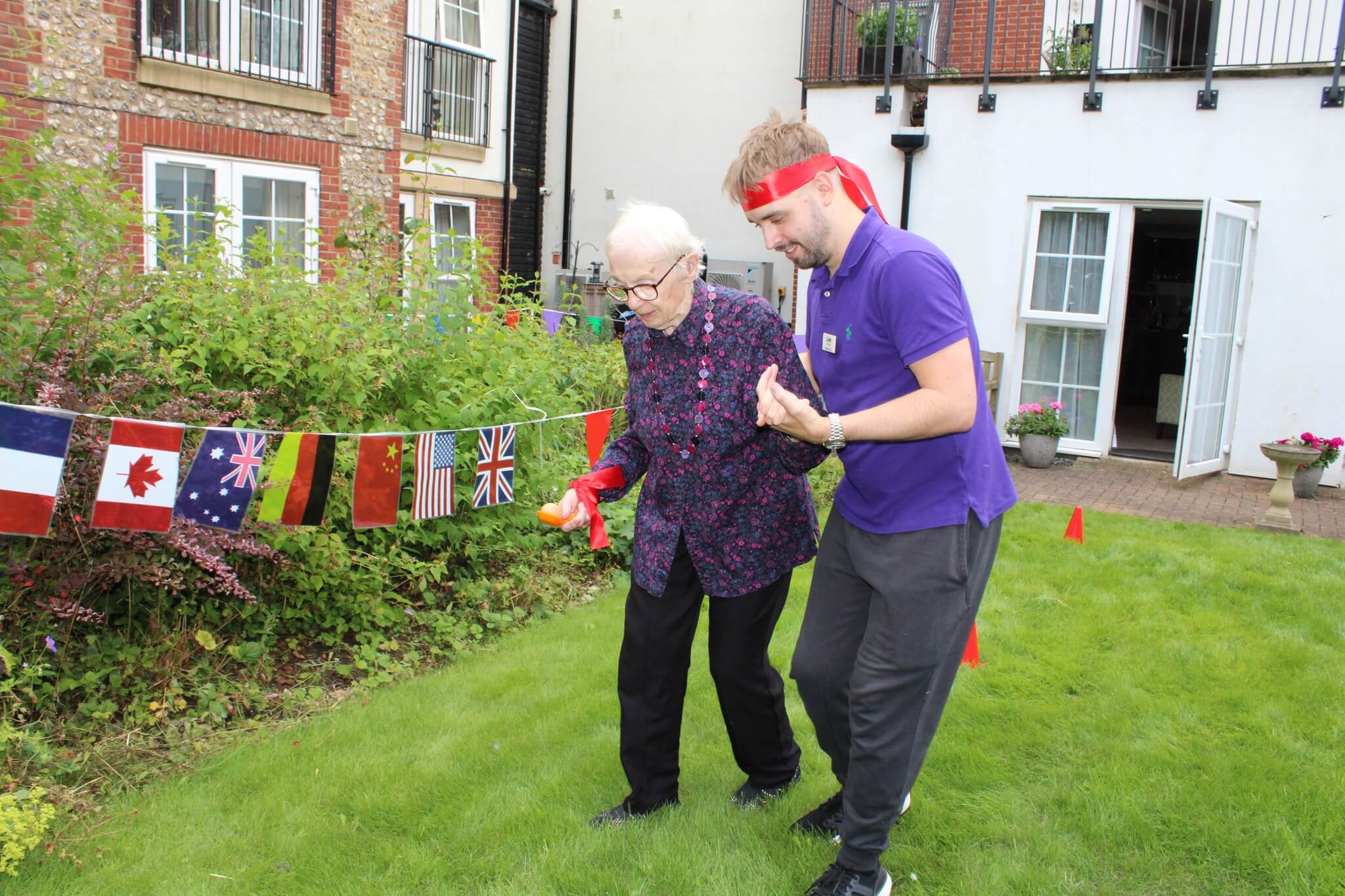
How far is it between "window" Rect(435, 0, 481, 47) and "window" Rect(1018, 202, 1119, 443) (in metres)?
8.80

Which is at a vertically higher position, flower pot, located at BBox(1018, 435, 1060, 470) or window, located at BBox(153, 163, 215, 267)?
window, located at BBox(153, 163, 215, 267)

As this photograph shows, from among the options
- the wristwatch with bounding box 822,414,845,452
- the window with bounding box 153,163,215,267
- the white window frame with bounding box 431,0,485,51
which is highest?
the white window frame with bounding box 431,0,485,51

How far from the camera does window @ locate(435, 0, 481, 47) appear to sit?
14781 mm

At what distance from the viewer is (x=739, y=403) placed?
288 centimetres

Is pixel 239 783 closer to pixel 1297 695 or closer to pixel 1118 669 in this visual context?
pixel 1118 669

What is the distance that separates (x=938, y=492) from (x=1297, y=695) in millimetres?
2521

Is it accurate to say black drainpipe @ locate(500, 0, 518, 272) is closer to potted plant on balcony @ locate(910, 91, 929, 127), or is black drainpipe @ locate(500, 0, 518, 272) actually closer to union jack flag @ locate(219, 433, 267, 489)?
potted plant on balcony @ locate(910, 91, 929, 127)

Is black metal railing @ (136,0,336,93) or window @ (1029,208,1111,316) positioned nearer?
window @ (1029,208,1111,316)

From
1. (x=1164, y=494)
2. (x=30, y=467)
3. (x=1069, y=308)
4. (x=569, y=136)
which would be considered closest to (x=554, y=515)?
(x=30, y=467)

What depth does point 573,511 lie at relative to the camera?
3.09 metres

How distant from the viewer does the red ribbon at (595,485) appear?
10.3 feet

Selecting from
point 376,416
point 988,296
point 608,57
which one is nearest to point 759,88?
point 608,57

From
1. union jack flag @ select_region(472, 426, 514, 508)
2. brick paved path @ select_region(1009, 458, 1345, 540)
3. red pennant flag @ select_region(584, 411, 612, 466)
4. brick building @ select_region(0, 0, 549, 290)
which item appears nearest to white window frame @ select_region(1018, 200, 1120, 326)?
brick paved path @ select_region(1009, 458, 1345, 540)

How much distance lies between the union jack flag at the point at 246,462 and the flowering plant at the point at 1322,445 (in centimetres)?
785
